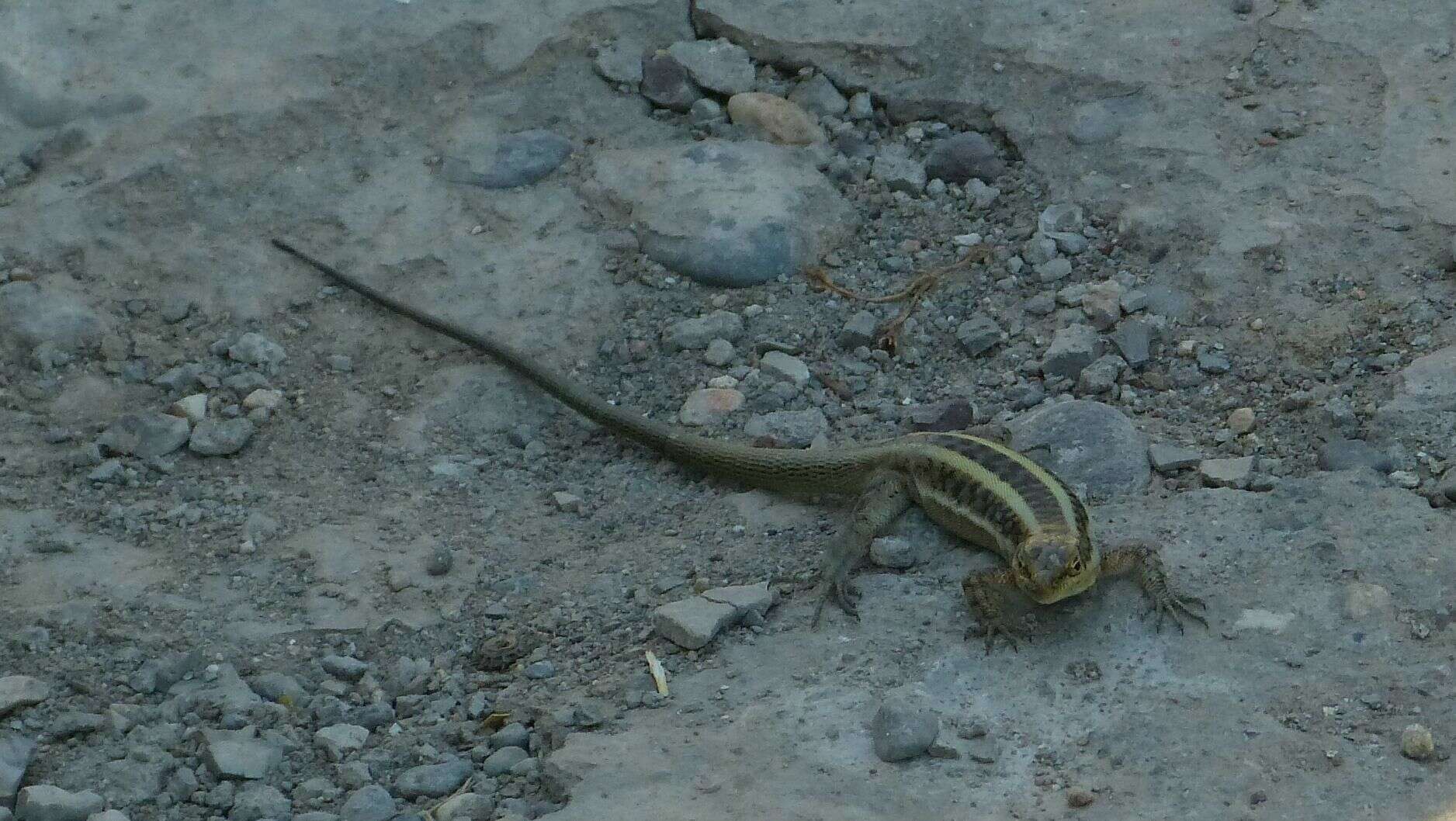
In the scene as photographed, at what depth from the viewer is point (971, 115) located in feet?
22.2

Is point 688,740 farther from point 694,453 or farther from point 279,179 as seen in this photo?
point 279,179

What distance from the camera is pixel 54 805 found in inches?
155

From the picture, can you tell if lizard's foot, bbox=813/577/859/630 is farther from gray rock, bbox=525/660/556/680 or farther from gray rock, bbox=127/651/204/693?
gray rock, bbox=127/651/204/693

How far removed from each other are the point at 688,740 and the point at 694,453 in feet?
5.15

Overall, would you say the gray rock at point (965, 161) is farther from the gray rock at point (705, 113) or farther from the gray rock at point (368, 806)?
the gray rock at point (368, 806)

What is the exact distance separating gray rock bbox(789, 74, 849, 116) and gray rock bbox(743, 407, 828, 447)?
172 cm

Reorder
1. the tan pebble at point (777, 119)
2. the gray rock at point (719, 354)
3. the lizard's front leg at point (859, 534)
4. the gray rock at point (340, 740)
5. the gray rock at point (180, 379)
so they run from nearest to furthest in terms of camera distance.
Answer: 1. the gray rock at point (340, 740)
2. the lizard's front leg at point (859, 534)
3. the gray rock at point (180, 379)
4. the gray rock at point (719, 354)
5. the tan pebble at point (777, 119)

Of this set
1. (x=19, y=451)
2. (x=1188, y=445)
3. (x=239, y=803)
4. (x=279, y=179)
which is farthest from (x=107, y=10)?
(x=1188, y=445)

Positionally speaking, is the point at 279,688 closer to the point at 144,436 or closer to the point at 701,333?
the point at 144,436

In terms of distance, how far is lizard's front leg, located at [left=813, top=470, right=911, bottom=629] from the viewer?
15.2ft

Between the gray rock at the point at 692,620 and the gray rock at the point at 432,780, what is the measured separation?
686 millimetres

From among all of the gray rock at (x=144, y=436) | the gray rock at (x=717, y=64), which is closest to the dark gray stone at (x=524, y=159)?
the gray rock at (x=717, y=64)

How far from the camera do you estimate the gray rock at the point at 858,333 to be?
595 centimetres

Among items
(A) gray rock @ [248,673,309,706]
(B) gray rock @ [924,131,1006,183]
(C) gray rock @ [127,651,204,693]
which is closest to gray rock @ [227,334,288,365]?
(C) gray rock @ [127,651,204,693]
